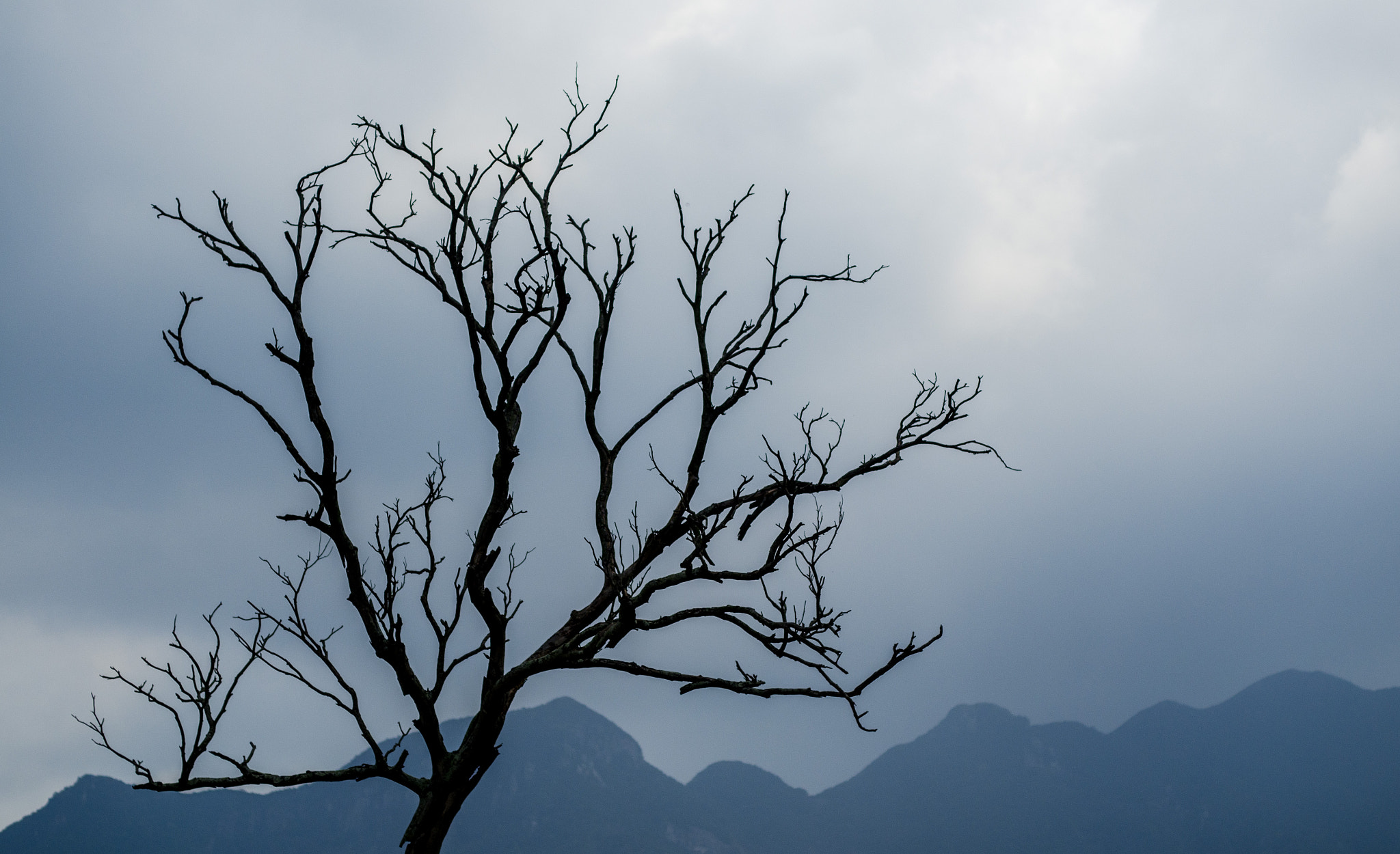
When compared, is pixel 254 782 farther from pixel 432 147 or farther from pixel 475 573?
pixel 432 147

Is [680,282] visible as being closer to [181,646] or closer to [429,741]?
[429,741]

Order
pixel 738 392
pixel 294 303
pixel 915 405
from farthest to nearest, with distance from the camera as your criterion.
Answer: pixel 915 405 < pixel 738 392 < pixel 294 303

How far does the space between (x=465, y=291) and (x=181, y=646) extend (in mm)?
3640

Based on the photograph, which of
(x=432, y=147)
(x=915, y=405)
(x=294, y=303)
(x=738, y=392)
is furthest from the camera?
(x=915, y=405)

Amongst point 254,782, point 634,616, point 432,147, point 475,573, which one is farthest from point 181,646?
point 432,147

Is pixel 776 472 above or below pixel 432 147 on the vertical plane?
below

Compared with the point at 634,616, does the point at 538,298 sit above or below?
above

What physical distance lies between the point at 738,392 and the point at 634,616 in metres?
1.88

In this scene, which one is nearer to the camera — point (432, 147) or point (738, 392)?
point (432, 147)

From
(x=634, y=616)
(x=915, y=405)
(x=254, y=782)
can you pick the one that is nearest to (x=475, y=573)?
(x=634, y=616)

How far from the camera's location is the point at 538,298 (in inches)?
237

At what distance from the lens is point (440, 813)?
6070mm

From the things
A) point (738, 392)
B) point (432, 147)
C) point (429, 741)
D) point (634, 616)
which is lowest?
point (429, 741)

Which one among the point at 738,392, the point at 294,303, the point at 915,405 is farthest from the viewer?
the point at 915,405
